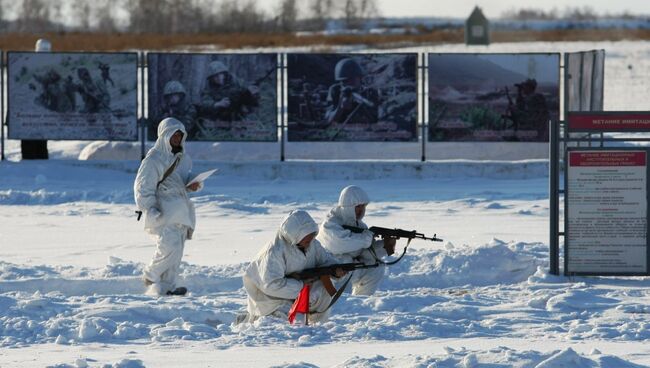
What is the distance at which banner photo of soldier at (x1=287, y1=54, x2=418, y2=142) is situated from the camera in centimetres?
2153

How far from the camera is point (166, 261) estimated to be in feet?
40.6

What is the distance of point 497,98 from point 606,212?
9166 millimetres

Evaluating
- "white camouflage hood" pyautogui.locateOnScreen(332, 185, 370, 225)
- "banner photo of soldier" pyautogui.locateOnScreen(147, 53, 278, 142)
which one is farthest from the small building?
"white camouflage hood" pyautogui.locateOnScreen(332, 185, 370, 225)

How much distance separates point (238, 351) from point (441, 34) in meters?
63.5

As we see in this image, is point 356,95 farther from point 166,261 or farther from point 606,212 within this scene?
point 166,261

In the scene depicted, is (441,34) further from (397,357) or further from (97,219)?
(397,357)

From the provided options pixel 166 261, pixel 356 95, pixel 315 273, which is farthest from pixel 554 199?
pixel 356 95

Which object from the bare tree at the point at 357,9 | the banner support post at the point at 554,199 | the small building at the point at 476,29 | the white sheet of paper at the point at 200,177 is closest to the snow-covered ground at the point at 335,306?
the banner support post at the point at 554,199

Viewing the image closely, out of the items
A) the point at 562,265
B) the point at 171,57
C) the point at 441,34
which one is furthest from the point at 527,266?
the point at 441,34

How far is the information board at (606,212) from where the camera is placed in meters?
12.5

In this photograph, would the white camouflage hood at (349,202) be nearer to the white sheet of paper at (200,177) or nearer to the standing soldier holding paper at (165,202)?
the white sheet of paper at (200,177)

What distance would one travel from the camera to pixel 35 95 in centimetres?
2192

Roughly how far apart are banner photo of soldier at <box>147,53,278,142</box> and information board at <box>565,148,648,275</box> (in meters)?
9.64

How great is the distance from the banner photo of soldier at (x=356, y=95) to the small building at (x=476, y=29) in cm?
3427
